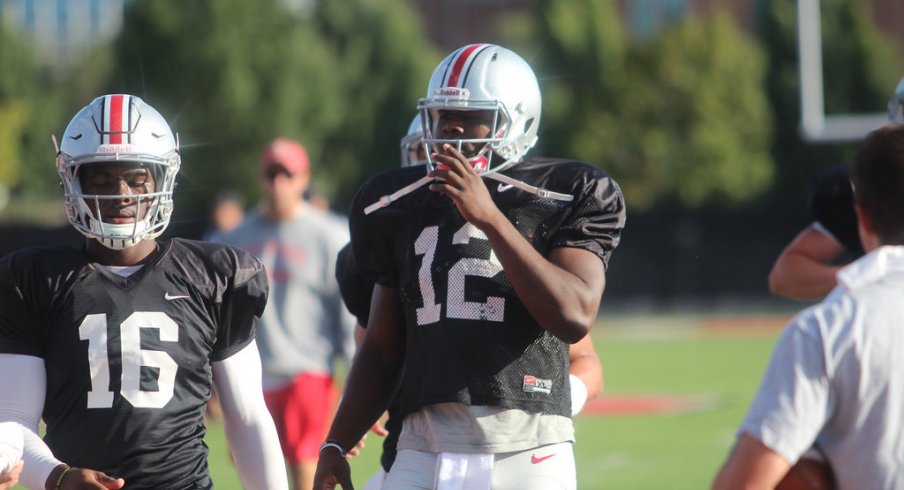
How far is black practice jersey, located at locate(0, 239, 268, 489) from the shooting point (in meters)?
3.42

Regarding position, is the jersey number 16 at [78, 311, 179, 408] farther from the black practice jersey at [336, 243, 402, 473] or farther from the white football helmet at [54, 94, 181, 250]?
the black practice jersey at [336, 243, 402, 473]

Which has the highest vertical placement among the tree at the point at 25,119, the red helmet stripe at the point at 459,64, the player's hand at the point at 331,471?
the red helmet stripe at the point at 459,64

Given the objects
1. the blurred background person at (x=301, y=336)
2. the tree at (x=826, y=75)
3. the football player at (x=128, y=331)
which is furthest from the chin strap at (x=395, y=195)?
the tree at (x=826, y=75)

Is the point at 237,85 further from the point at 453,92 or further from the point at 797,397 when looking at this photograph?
the point at 797,397

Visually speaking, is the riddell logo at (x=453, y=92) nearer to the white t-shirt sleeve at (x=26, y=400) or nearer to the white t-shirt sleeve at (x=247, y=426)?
the white t-shirt sleeve at (x=247, y=426)

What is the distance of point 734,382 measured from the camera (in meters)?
14.0

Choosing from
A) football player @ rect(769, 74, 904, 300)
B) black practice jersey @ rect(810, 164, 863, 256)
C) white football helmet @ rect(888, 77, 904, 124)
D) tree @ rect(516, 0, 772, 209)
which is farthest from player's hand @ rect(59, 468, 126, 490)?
tree @ rect(516, 0, 772, 209)

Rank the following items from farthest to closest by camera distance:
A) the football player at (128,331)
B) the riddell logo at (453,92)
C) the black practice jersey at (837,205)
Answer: the black practice jersey at (837,205)
the riddell logo at (453,92)
the football player at (128,331)

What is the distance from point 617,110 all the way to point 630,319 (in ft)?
34.4

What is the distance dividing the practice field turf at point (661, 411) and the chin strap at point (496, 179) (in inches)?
193

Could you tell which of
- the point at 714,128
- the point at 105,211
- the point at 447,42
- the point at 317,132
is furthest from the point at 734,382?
the point at 447,42

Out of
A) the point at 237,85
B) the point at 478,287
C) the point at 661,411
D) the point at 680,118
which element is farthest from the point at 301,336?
the point at 680,118

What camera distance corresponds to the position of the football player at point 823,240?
461 cm

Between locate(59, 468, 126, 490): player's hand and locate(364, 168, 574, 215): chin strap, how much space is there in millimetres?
938
